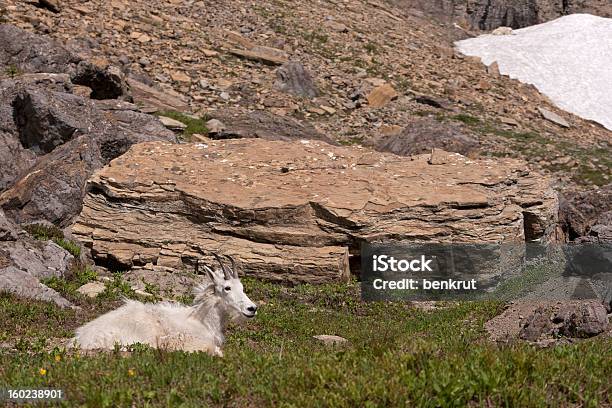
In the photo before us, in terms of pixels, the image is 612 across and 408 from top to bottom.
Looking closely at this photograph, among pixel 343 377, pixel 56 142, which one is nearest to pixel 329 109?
pixel 56 142

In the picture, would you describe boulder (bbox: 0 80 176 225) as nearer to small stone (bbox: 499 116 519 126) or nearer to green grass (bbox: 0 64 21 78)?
green grass (bbox: 0 64 21 78)

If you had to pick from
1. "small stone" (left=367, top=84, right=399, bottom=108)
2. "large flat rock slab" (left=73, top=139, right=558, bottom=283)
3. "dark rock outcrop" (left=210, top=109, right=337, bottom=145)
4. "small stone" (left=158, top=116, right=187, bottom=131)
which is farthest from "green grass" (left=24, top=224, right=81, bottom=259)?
"small stone" (left=367, top=84, right=399, bottom=108)

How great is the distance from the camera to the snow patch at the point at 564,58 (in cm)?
5466

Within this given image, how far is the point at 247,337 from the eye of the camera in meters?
14.3

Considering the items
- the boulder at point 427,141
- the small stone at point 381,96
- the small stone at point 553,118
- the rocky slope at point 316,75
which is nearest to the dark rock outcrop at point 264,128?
the rocky slope at point 316,75

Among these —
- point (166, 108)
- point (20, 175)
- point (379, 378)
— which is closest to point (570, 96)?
point (166, 108)

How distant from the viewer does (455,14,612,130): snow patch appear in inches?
2152

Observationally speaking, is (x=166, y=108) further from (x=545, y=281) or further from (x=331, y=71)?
(x=545, y=281)

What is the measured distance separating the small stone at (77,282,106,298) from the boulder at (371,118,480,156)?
18755 mm

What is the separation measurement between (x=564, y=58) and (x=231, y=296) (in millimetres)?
54908

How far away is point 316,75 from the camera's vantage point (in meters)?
45.0

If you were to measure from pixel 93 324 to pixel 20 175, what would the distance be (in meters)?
14.1

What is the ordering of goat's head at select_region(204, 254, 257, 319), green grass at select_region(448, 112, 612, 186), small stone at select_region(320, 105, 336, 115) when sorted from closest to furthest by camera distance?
goat's head at select_region(204, 254, 257, 319) < green grass at select_region(448, 112, 612, 186) < small stone at select_region(320, 105, 336, 115)

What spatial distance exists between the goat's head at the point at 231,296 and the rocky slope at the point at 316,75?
21.8 m
